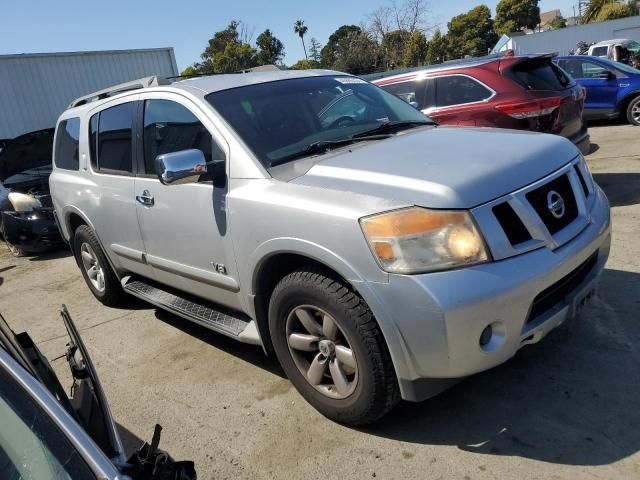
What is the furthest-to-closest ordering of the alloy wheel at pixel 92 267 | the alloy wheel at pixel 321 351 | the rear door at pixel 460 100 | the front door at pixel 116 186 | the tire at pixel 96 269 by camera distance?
the rear door at pixel 460 100 → the alloy wheel at pixel 92 267 → the tire at pixel 96 269 → the front door at pixel 116 186 → the alloy wheel at pixel 321 351

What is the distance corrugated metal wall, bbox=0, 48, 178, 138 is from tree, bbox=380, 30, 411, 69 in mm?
25225

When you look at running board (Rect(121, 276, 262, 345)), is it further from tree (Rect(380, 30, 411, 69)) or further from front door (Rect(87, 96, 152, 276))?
tree (Rect(380, 30, 411, 69))

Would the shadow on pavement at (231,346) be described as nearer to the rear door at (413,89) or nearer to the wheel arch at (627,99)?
the rear door at (413,89)

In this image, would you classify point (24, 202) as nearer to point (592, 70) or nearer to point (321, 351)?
point (321, 351)

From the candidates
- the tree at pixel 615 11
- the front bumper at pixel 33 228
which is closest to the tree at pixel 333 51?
the tree at pixel 615 11

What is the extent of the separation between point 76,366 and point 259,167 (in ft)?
4.85

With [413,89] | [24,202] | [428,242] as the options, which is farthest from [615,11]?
[428,242]

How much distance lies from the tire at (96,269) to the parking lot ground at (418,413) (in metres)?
0.64

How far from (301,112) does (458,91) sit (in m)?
3.58

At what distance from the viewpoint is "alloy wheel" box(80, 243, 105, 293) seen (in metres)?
5.00

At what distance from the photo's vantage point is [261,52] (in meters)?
61.4

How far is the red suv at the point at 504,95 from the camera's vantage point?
238 inches

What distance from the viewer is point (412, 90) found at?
696 centimetres

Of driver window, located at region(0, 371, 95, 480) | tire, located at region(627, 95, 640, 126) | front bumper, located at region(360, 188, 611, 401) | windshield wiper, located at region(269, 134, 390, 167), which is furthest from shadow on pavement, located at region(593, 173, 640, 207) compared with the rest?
driver window, located at region(0, 371, 95, 480)
